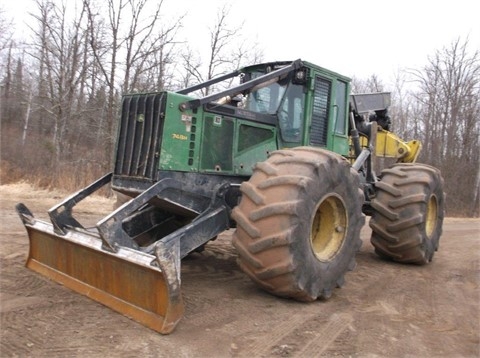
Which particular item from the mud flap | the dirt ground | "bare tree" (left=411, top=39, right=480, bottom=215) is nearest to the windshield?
the dirt ground

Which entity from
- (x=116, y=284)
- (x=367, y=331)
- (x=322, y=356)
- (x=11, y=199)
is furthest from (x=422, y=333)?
(x=11, y=199)

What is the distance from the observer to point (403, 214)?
6.81 m

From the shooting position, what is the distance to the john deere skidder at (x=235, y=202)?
4.25 meters

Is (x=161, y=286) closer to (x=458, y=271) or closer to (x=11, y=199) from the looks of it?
(x=458, y=271)

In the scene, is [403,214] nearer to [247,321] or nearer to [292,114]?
[292,114]

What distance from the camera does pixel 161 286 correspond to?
3771 millimetres

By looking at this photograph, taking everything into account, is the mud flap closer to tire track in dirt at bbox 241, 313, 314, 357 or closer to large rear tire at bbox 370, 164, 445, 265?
tire track in dirt at bbox 241, 313, 314, 357

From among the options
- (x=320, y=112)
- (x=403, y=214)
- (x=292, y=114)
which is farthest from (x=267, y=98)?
(x=403, y=214)

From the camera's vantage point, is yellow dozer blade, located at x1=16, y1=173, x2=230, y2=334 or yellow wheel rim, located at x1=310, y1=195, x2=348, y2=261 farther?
yellow wheel rim, located at x1=310, y1=195, x2=348, y2=261

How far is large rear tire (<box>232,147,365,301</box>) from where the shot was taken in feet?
14.0

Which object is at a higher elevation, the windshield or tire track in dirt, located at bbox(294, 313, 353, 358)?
the windshield

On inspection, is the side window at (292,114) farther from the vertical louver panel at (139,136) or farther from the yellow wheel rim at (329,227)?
the vertical louver panel at (139,136)

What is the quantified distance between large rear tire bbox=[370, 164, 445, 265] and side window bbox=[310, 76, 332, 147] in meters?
1.48

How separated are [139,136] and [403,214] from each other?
13.5 ft
